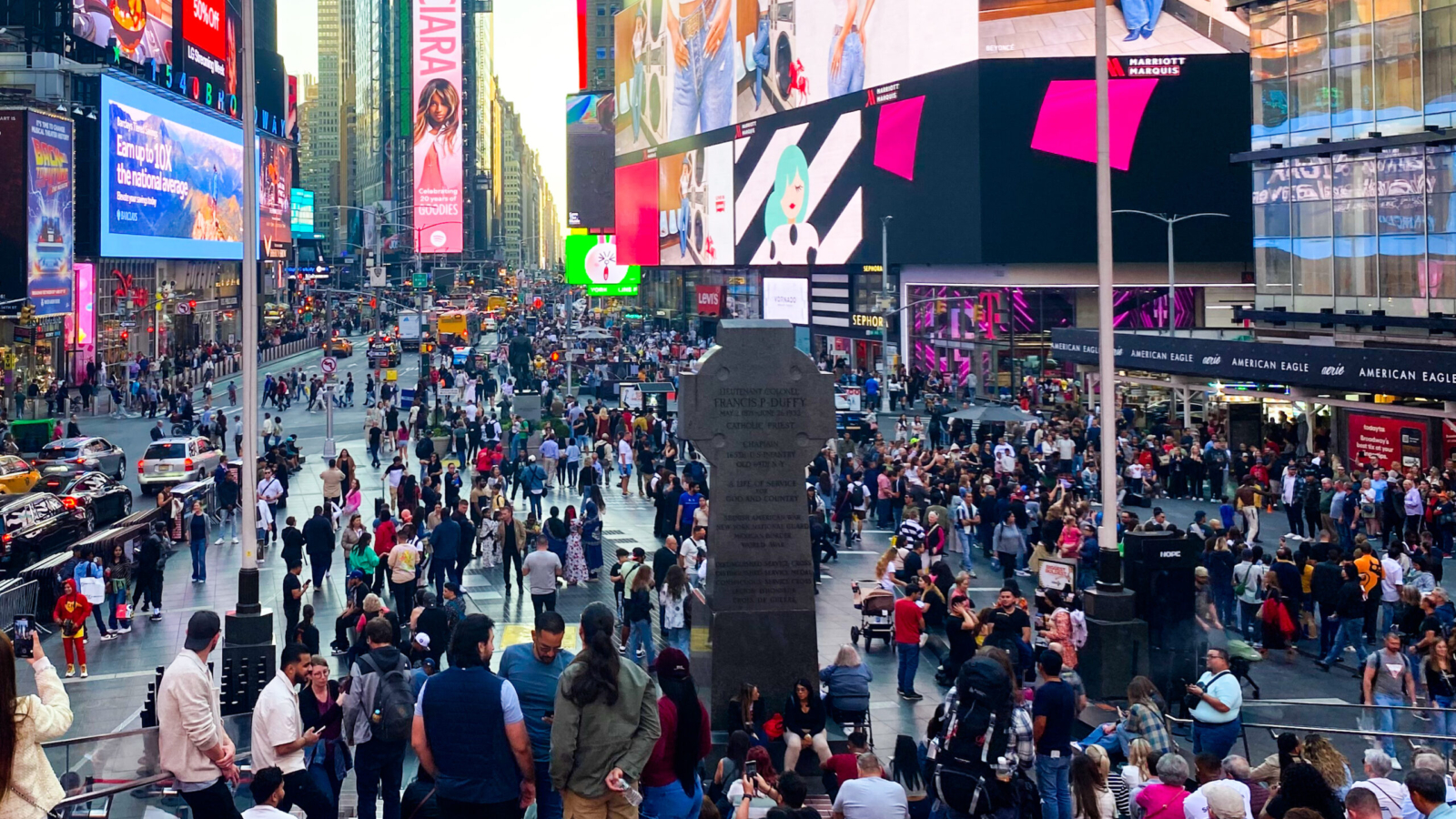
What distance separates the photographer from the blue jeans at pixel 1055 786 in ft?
36.5

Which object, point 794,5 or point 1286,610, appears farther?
point 794,5

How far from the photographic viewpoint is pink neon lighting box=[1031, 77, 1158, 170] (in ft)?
224

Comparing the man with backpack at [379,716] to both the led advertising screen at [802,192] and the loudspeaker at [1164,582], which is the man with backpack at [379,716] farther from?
the led advertising screen at [802,192]

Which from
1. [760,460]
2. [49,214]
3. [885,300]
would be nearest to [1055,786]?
[760,460]

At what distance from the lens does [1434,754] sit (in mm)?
11820

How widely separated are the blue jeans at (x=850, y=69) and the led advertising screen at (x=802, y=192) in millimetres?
1453

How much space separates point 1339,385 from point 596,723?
33675mm

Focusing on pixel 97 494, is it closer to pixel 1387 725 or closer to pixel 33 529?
pixel 33 529

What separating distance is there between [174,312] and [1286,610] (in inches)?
3181

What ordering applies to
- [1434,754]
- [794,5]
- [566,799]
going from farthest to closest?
1. [794,5]
2. [1434,754]
3. [566,799]

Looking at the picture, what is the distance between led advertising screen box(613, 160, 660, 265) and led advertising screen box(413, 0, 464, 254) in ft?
156

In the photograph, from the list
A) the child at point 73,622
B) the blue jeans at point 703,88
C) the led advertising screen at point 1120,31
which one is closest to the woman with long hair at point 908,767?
the child at point 73,622

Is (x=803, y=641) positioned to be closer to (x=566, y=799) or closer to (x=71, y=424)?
(x=566, y=799)

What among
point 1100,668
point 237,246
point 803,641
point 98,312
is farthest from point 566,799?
point 237,246
